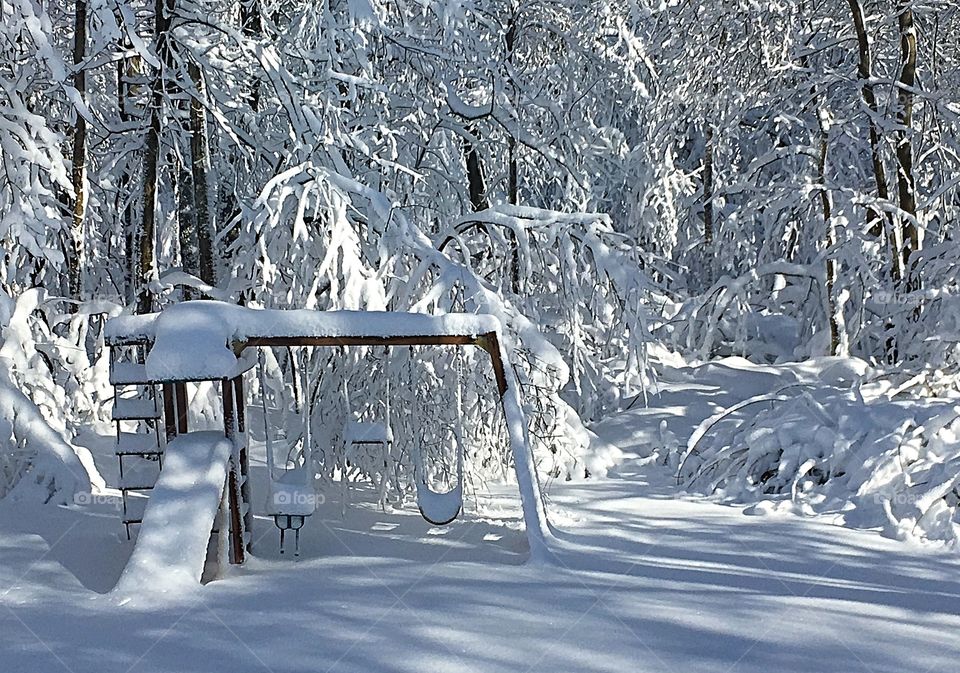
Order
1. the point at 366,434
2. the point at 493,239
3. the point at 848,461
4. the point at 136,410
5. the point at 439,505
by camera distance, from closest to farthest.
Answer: the point at 439,505
the point at 366,434
the point at 136,410
the point at 848,461
the point at 493,239

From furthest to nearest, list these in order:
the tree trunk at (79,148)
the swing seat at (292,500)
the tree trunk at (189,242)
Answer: the tree trunk at (79,148) → the tree trunk at (189,242) → the swing seat at (292,500)

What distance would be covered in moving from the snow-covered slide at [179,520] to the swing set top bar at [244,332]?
0.54 metres

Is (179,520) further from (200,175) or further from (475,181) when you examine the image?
(475,181)

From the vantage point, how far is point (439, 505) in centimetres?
730

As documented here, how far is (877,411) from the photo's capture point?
9.50 meters

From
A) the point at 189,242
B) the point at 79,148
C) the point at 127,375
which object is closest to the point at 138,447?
the point at 127,375

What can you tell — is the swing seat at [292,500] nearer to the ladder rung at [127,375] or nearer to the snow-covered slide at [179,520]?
the snow-covered slide at [179,520]

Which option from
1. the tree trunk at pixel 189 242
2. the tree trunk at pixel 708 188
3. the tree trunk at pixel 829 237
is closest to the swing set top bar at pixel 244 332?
the tree trunk at pixel 189 242

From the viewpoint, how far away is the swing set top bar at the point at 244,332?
6.40m

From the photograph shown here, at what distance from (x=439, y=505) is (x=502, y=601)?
5.32ft

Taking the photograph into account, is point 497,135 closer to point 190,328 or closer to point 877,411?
point 877,411

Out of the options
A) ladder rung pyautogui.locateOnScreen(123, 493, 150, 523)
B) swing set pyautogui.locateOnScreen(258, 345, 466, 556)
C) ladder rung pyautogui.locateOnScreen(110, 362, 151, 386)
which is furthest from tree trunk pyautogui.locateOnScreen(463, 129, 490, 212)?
ladder rung pyautogui.locateOnScreen(110, 362, 151, 386)

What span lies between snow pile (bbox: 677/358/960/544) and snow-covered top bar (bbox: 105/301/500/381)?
3.29 metres

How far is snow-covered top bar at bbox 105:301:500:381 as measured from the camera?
252 inches
